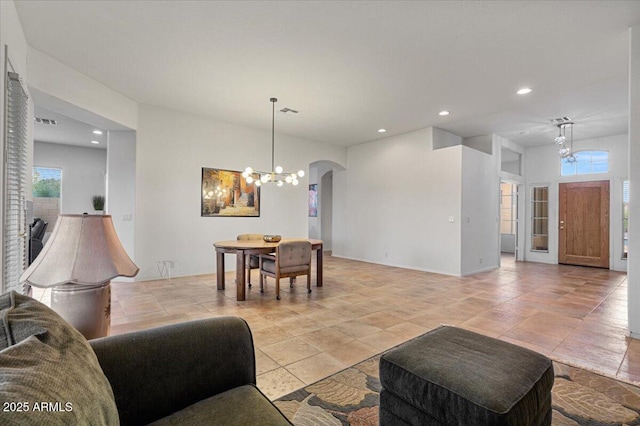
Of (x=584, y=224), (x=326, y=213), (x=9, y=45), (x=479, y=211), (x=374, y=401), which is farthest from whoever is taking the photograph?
(x=326, y=213)

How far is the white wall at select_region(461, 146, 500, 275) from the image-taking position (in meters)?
6.08

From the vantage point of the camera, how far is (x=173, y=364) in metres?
1.19

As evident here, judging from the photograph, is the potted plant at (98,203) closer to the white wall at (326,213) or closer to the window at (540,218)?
the white wall at (326,213)

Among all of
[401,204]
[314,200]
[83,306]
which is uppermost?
[314,200]

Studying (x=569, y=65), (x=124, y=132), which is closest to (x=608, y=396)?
(x=569, y=65)

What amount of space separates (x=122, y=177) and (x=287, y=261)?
3.36m

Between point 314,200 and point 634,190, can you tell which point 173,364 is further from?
point 314,200

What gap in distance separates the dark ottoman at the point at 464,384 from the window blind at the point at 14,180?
10.3ft

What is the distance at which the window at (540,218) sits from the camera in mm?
8031

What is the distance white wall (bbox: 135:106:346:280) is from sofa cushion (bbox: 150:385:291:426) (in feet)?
15.7

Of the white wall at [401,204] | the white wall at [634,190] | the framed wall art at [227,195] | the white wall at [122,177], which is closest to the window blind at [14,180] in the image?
the white wall at [122,177]

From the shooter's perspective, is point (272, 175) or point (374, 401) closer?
point (374, 401)

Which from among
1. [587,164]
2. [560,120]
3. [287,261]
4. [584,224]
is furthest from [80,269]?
[587,164]

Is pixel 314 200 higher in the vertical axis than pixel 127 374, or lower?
higher
